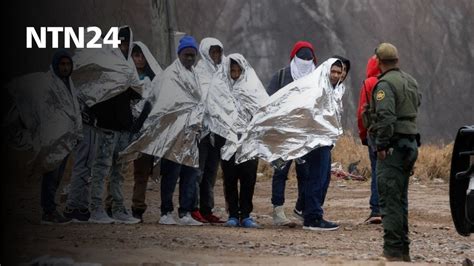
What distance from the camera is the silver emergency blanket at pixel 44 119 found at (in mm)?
12039

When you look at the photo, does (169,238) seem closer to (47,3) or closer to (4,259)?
(4,259)

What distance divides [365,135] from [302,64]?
120cm

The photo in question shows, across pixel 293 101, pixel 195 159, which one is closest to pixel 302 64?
pixel 293 101

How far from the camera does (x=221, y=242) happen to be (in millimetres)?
11234

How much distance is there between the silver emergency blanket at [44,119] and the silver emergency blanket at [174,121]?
2.21ft

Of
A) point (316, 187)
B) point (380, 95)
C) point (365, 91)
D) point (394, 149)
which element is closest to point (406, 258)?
point (394, 149)

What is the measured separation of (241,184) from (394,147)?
2882 mm

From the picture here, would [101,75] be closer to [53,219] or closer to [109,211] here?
[109,211]

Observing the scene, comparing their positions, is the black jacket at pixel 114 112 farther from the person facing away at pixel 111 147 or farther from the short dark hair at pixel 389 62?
the short dark hair at pixel 389 62

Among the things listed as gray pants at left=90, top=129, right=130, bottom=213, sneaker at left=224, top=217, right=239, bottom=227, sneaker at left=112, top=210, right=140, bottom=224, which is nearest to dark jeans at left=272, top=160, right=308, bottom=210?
sneaker at left=224, top=217, right=239, bottom=227

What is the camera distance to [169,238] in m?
11.3

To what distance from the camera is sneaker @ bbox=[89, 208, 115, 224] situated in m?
12.5

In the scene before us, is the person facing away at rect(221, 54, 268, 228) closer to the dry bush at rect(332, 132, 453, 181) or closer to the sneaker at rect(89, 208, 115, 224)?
the sneaker at rect(89, 208, 115, 224)

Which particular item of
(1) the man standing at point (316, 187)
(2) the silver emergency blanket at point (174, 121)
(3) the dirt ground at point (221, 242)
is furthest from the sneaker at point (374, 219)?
(2) the silver emergency blanket at point (174, 121)
